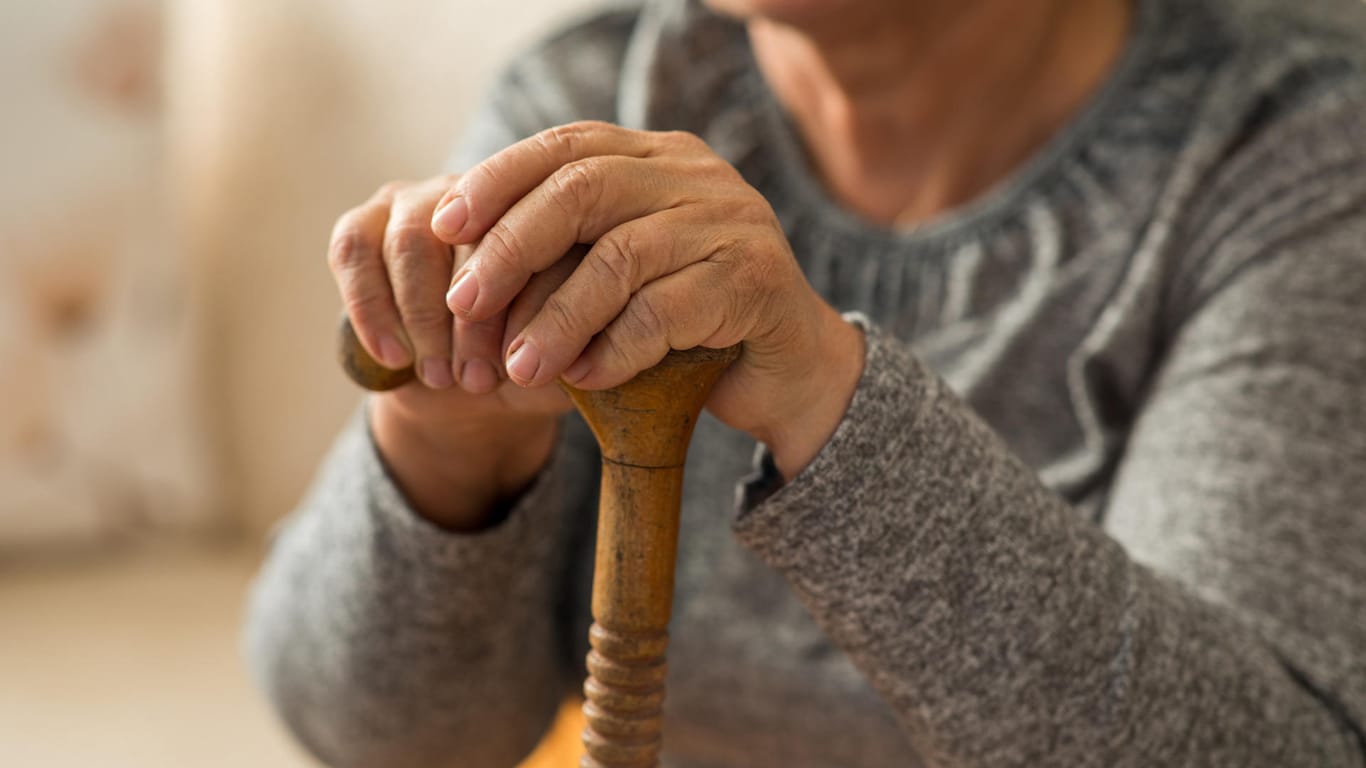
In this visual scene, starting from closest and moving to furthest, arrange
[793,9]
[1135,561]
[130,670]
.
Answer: [1135,561]
[793,9]
[130,670]

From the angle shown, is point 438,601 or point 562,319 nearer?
point 562,319

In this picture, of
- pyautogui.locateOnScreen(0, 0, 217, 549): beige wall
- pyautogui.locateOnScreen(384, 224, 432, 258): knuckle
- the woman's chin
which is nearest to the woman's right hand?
pyautogui.locateOnScreen(384, 224, 432, 258): knuckle

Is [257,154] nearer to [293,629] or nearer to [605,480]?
[293,629]

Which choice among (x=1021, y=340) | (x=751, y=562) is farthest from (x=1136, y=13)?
(x=751, y=562)

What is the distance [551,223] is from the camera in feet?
1.37

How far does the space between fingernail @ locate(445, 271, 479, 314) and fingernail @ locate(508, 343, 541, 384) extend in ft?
0.07

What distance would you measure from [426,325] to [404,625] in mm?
233

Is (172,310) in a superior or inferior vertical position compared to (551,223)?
inferior

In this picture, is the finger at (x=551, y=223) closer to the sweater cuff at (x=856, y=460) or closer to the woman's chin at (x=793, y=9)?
the sweater cuff at (x=856, y=460)

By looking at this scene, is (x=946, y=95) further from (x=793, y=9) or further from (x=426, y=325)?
(x=426, y=325)

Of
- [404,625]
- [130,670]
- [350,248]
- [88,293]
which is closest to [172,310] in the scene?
[88,293]

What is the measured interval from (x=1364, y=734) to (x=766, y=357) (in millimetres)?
310

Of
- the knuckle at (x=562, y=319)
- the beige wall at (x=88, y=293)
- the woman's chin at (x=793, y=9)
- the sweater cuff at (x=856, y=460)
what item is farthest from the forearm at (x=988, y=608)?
the beige wall at (x=88, y=293)

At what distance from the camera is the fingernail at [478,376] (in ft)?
1.52
